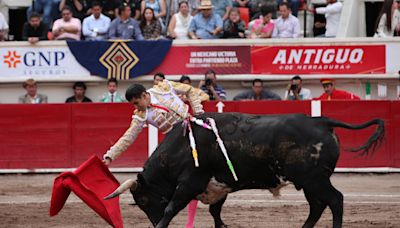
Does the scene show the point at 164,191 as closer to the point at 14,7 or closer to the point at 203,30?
the point at 203,30

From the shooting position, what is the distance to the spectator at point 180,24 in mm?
15328

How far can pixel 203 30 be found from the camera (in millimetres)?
15367

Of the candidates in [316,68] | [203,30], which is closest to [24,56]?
[203,30]

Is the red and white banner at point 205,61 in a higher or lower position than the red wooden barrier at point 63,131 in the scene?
higher

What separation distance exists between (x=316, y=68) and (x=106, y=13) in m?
3.24

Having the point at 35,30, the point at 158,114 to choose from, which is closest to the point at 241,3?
the point at 35,30

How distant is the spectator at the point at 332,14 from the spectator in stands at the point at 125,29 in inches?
107

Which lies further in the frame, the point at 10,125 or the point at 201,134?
the point at 10,125

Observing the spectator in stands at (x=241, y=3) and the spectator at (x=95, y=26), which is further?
the spectator in stands at (x=241, y=3)

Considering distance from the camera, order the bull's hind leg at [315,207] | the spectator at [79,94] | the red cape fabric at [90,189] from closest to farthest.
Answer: the bull's hind leg at [315,207] → the red cape fabric at [90,189] → the spectator at [79,94]

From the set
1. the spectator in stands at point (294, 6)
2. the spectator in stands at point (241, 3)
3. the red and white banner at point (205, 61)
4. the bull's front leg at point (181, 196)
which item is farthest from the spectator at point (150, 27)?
the bull's front leg at point (181, 196)

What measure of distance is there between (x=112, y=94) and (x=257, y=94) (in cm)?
208

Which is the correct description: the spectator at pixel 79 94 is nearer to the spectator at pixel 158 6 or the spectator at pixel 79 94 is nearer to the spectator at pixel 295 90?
the spectator at pixel 158 6

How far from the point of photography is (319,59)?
50.6ft
